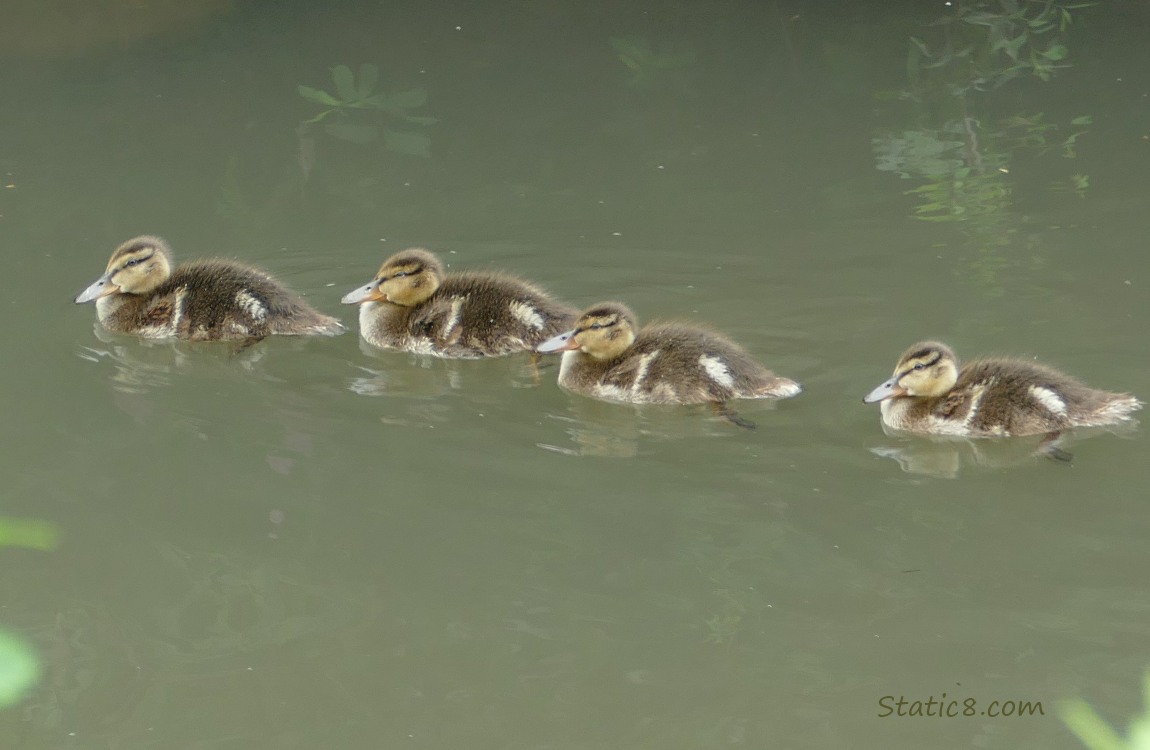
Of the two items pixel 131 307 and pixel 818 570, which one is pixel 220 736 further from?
pixel 131 307

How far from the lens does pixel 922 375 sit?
4719mm

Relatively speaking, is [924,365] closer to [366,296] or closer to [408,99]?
[366,296]

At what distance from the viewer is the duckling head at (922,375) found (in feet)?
15.5

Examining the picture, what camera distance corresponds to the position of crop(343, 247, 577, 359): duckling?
5488 mm

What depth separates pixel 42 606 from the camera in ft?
12.3

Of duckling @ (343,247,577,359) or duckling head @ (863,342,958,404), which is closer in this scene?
duckling head @ (863,342,958,404)

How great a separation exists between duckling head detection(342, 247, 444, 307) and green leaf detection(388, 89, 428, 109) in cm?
306

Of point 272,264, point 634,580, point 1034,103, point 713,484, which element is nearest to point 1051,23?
point 1034,103

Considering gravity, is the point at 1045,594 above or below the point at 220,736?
above

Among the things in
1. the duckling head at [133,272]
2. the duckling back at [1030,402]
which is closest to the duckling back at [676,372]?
the duckling back at [1030,402]

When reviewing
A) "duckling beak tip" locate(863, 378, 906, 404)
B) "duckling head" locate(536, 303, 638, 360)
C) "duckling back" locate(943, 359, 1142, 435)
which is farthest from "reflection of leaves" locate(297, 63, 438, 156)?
"duckling back" locate(943, 359, 1142, 435)

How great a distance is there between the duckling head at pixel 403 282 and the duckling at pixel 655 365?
2.22ft

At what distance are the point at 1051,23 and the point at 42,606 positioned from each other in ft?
26.2

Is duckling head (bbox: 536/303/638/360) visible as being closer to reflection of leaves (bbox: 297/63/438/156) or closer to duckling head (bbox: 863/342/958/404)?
duckling head (bbox: 863/342/958/404)
